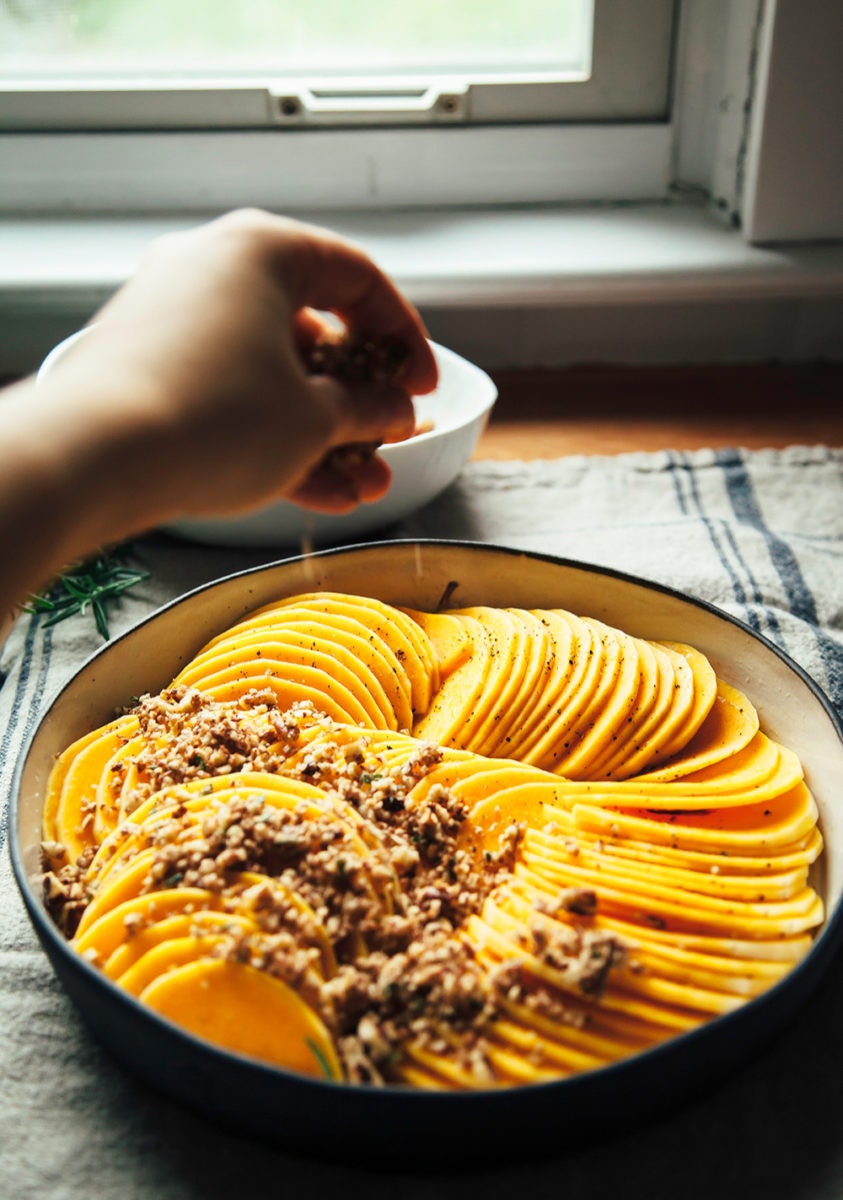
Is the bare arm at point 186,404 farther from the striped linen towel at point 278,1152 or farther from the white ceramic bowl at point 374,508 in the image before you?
the white ceramic bowl at point 374,508

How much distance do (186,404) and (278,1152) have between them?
0.71m

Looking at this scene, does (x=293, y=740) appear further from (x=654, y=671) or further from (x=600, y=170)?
(x=600, y=170)

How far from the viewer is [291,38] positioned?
8.51 ft

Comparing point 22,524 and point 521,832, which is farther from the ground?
point 22,524

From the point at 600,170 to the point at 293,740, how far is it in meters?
1.97

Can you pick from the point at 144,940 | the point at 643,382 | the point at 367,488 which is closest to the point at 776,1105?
the point at 144,940

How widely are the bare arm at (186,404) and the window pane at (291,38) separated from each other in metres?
1.86

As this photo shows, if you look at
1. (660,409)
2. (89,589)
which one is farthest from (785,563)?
(89,589)

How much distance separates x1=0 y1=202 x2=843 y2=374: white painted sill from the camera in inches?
95.3

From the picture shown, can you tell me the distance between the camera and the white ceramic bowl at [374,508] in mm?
1822

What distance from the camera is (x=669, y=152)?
8.77 feet

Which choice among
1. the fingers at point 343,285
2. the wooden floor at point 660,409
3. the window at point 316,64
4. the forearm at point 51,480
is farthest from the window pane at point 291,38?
the forearm at point 51,480

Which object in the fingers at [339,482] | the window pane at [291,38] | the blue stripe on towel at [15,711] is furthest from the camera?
the window pane at [291,38]

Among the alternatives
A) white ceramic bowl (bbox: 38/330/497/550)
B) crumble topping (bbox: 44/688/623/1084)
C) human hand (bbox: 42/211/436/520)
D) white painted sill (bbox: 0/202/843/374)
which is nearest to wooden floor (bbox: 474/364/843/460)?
white painted sill (bbox: 0/202/843/374)
